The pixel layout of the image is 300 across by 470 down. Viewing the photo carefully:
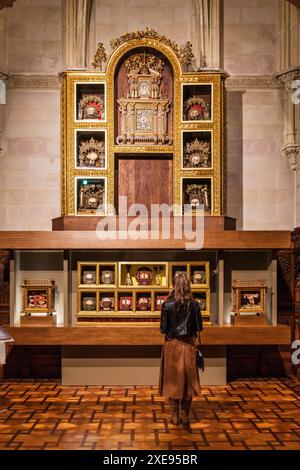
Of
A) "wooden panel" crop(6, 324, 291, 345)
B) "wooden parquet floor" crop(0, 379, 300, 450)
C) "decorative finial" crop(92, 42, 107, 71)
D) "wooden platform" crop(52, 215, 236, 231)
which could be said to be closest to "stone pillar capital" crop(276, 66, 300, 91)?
"wooden platform" crop(52, 215, 236, 231)

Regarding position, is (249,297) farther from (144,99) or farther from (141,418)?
(144,99)

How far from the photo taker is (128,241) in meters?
7.25

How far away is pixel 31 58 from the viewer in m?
8.70

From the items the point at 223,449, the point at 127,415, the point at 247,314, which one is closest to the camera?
the point at 223,449

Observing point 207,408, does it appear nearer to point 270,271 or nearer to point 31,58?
point 270,271

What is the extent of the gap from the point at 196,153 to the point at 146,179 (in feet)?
2.73

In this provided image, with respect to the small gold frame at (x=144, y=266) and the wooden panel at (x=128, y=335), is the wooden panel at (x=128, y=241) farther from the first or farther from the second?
the wooden panel at (x=128, y=335)

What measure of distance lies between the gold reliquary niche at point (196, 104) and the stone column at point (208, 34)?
2.79 feet

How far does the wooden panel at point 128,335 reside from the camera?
23.4 feet

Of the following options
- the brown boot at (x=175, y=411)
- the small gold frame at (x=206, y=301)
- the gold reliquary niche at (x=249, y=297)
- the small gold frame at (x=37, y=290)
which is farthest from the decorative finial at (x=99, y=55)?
the brown boot at (x=175, y=411)

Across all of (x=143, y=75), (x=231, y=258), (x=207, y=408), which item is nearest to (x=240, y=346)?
(x=231, y=258)

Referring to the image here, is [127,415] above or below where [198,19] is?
below

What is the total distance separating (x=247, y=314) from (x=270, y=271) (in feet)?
2.24

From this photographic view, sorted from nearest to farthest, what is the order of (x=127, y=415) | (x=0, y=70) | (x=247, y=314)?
(x=127, y=415)
(x=247, y=314)
(x=0, y=70)
